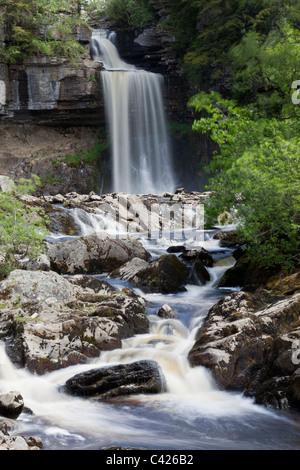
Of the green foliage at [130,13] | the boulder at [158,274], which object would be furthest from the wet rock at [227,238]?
the green foliage at [130,13]

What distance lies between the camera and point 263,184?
9.02 meters

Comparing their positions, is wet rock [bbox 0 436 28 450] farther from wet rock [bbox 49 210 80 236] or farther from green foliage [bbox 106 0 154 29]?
green foliage [bbox 106 0 154 29]

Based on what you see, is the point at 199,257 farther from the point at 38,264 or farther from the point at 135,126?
the point at 135,126

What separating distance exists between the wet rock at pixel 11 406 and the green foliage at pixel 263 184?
5522 mm

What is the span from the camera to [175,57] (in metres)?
30.9

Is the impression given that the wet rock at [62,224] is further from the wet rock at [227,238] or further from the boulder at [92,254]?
the wet rock at [227,238]

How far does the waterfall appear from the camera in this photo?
30203 millimetres

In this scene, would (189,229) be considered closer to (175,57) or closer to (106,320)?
(106,320)

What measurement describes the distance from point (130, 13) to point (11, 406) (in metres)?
33.2

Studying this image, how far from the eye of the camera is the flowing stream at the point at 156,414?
17.6 ft

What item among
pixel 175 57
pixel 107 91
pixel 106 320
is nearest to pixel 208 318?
pixel 106 320

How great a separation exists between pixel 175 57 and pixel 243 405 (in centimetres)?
2853

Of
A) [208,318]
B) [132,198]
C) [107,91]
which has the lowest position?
[208,318]

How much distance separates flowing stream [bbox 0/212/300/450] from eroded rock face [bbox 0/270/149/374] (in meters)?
0.21
